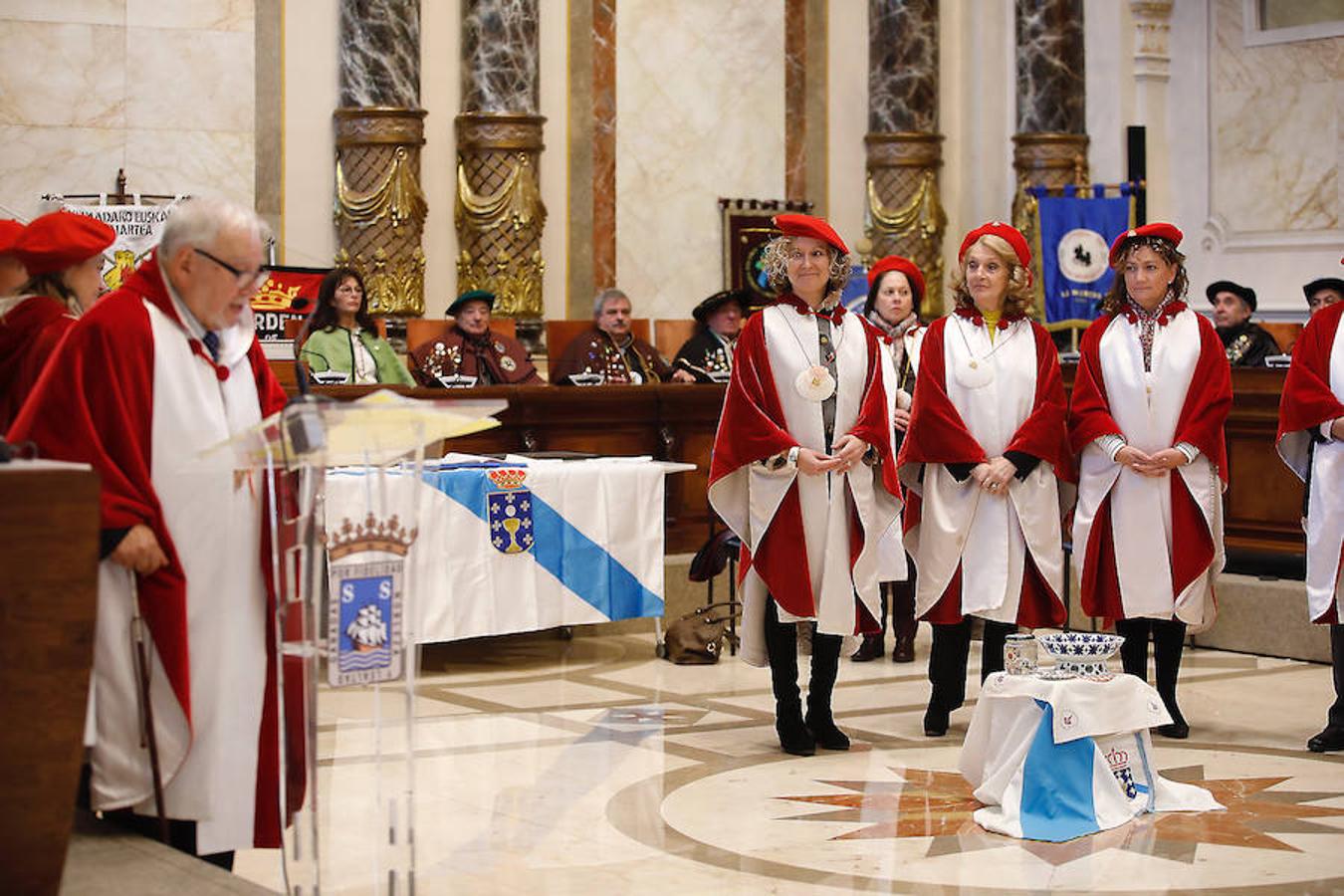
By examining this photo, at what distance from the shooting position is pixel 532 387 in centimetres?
985

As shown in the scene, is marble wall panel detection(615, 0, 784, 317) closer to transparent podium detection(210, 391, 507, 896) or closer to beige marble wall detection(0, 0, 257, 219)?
beige marble wall detection(0, 0, 257, 219)

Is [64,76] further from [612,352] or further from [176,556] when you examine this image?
[176,556]

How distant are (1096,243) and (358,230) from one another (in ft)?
16.5

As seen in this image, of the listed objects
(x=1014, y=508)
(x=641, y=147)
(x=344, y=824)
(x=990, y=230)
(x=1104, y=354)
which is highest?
(x=641, y=147)

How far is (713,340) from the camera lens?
37.3 ft

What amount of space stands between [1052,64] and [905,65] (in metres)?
1.10

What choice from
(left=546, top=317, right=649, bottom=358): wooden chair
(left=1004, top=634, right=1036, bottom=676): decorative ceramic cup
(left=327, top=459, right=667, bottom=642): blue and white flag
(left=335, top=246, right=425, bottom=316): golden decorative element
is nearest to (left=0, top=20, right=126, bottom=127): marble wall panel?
(left=335, top=246, right=425, bottom=316): golden decorative element

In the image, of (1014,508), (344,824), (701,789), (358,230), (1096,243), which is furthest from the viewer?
(1096,243)

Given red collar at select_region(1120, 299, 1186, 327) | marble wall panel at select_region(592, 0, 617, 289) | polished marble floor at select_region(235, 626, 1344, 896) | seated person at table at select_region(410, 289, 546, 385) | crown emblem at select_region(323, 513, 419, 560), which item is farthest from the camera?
marble wall panel at select_region(592, 0, 617, 289)

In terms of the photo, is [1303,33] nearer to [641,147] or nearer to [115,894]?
[641,147]

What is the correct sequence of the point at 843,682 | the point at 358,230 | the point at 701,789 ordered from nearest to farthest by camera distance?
the point at 701,789, the point at 843,682, the point at 358,230

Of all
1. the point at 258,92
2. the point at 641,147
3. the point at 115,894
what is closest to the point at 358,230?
the point at 258,92

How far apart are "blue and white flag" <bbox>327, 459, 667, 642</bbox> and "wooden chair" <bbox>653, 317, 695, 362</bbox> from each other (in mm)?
4083

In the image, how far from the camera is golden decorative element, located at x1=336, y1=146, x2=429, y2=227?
40.5ft
